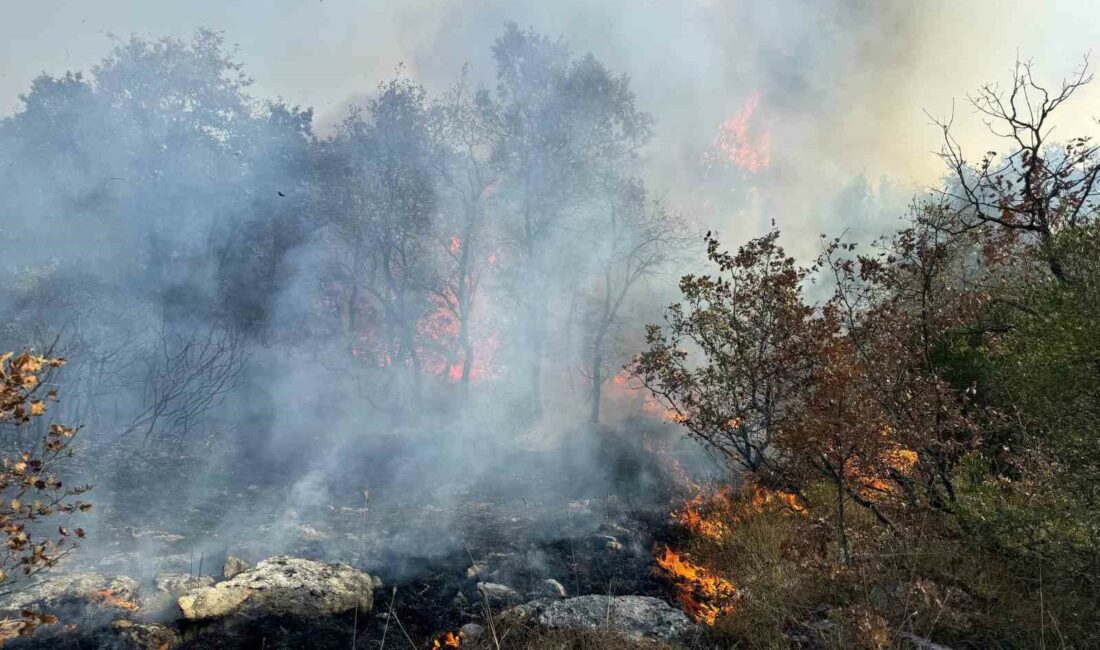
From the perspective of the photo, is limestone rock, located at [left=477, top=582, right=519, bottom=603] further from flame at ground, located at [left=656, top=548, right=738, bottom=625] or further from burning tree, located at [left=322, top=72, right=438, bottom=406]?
burning tree, located at [left=322, top=72, right=438, bottom=406]

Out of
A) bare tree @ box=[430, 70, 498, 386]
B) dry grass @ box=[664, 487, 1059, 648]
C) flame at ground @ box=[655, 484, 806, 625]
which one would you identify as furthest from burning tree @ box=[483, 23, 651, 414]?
dry grass @ box=[664, 487, 1059, 648]

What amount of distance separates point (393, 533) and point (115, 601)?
12.8 ft

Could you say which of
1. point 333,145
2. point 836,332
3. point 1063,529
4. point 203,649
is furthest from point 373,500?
point 333,145

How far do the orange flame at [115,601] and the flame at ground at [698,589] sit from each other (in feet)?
18.7

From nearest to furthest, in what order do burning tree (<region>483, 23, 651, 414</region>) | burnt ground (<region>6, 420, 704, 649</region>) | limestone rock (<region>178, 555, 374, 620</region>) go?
limestone rock (<region>178, 555, 374, 620</region>) → burnt ground (<region>6, 420, 704, 649</region>) → burning tree (<region>483, 23, 651, 414</region>)

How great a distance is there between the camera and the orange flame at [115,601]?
5.20 m

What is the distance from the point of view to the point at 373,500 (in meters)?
10.6

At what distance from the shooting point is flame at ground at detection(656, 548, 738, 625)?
598cm

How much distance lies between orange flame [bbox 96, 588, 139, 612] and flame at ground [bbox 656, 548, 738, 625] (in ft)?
18.7

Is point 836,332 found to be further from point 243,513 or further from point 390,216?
point 390,216

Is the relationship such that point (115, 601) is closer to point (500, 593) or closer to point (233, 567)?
point (233, 567)

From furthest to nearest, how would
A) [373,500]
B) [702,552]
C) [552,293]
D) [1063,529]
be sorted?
[552,293]
[373,500]
[702,552]
[1063,529]

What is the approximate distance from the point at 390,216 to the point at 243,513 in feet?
40.2

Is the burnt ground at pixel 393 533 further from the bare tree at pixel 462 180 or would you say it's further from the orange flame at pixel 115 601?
the bare tree at pixel 462 180
